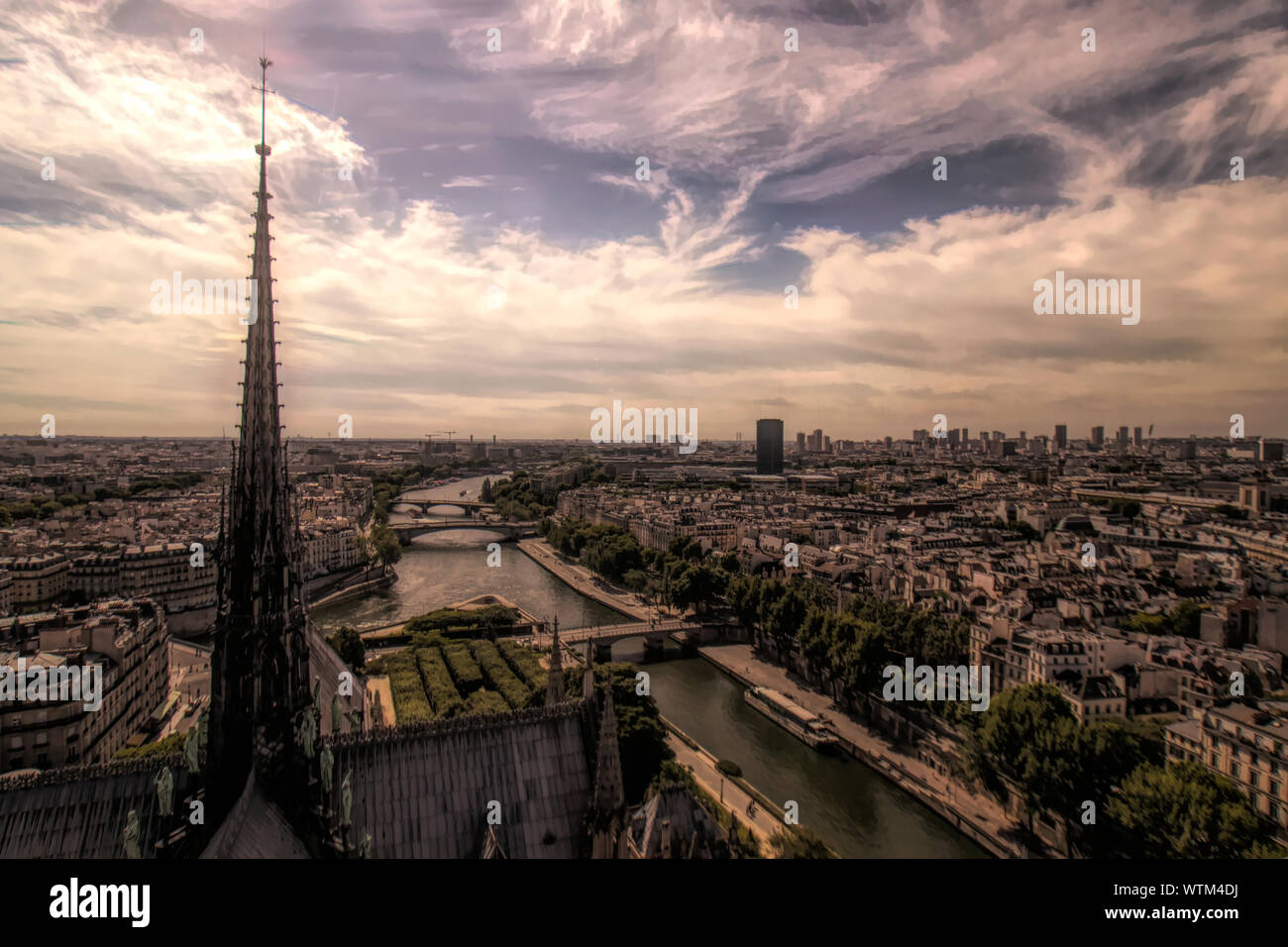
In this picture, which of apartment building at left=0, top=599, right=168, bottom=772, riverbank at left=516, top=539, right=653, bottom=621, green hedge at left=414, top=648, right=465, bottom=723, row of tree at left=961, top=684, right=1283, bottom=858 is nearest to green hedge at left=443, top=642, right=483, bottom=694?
green hedge at left=414, top=648, right=465, bottom=723

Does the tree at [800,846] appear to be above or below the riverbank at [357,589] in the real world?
above

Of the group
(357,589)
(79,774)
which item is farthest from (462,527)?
(79,774)

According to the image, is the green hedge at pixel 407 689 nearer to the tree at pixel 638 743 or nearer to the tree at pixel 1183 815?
the tree at pixel 638 743

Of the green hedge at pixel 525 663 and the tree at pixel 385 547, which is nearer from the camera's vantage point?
the green hedge at pixel 525 663

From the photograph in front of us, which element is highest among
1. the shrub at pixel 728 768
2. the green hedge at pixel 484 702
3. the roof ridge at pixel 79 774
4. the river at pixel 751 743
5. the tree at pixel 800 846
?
the roof ridge at pixel 79 774

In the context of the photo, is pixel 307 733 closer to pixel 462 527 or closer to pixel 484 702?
pixel 484 702

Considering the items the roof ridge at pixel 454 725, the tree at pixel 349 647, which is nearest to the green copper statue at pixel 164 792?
the roof ridge at pixel 454 725
